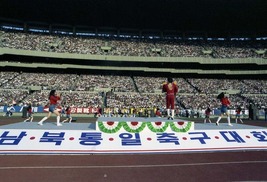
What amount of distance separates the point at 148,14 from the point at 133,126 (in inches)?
1640

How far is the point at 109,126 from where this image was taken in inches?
397

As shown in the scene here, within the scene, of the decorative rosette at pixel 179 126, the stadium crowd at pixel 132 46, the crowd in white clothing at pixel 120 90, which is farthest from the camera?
the stadium crowd at pixel 132 46

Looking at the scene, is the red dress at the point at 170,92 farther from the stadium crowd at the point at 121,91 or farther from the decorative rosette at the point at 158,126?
the stadium crowd at the point at 121,91

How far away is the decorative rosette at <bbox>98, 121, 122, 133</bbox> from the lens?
10023mm

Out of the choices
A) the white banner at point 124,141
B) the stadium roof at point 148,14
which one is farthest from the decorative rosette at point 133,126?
the stadium roof at point 148,14

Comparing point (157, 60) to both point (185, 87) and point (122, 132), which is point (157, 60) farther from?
point (122, 132)

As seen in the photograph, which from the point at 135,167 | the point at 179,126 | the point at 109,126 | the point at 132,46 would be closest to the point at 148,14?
the point at 132,46

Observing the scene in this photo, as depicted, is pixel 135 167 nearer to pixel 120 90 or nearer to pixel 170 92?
pixel 170 92

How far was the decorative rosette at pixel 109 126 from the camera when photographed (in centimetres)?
1002

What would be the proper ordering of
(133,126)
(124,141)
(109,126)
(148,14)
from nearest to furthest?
(124,141)
(109,126)
(133,126)
(148,14)

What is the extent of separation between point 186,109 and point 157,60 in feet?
47.1

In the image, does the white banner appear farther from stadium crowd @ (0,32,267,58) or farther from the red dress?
stadium crowd @ (0,32,267,58)

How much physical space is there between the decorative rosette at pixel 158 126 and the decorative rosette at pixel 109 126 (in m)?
1.33

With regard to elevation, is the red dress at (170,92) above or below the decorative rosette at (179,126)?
above
